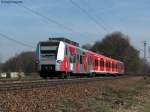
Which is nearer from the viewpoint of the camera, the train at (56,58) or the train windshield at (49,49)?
the train at (56,58)

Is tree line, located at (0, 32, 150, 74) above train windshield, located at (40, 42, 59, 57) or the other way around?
above

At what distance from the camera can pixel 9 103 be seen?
14.1 metres

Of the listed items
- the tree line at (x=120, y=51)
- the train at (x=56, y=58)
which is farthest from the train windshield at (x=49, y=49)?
the tree line at (x=120, y=51)

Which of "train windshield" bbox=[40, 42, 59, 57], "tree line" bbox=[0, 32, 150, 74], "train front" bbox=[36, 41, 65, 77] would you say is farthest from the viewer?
"tree line" bbox=[0, 32, 150, 74]

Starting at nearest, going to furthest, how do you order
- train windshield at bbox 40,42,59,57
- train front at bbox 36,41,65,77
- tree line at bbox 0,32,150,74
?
train front at bbox 36,41,65,77 < train windshield at bbox 40,42,59,57 < tree line at bbox 0,32,150,74

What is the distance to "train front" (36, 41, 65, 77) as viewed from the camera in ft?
117

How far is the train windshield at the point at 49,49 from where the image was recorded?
36.0 meters

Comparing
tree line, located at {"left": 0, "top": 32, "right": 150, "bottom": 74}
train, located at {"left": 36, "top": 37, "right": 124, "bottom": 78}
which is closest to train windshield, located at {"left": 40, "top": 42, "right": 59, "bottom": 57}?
train, located at {"left": 36, "top": 37, "right": 124, "bottom": 78}

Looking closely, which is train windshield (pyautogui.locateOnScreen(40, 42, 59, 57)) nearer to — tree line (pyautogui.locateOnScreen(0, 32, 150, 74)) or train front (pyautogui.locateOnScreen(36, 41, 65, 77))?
train front (pyautogui.locateOnScreen(36, 41, 65, 77))

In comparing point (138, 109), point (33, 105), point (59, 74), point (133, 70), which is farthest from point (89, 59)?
point (133, 70)

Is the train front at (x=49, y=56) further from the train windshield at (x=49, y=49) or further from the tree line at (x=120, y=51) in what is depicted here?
the tree line at (x=120, y=51)

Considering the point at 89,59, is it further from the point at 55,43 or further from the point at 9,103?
the point at 9,103

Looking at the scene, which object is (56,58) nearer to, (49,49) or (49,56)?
(49,56)

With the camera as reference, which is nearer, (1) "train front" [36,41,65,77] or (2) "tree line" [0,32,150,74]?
(1) "train front" [36,41,65,77]
